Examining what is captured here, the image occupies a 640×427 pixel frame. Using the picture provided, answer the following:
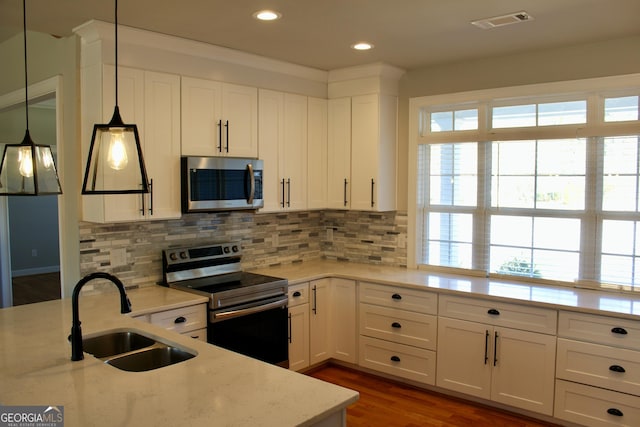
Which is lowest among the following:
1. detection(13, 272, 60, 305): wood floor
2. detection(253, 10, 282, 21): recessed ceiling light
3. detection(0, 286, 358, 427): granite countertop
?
detection(13, 272, 60, 305): wood floor

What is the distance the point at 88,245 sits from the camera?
333 centimetres

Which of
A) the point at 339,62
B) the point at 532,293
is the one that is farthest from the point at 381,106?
the point at 532,293

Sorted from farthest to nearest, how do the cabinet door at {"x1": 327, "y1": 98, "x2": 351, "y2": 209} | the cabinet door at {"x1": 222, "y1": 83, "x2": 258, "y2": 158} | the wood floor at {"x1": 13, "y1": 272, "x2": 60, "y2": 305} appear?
the wood floor at {"x1": 13, "y1": 272, "x2": 60, "y2": 305}, the cabinet door at {"x1": 327, "y1": 98, "x2": 351, "y2": 209}, the cabinet door at {"x1": 222, "y1": 83, "x2": 258, "y2": 158}

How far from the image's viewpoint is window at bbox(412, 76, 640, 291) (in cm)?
354

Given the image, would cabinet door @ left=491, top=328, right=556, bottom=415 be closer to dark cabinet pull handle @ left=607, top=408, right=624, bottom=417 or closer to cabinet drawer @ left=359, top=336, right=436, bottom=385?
dark cabinet pull handle @ left=607, top=408, right=624, bottom=417

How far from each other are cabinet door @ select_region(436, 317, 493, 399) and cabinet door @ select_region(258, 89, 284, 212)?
5.21ft

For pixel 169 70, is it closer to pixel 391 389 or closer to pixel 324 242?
pixel 324 242

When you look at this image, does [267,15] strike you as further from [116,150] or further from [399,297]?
[399,297]

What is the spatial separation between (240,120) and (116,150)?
2.02m

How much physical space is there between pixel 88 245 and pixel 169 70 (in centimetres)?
126

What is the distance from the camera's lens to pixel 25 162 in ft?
7.10

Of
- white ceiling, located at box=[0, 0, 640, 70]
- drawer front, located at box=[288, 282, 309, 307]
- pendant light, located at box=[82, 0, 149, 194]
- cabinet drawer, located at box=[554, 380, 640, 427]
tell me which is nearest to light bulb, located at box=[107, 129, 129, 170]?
pendant light, located at box=[82, 0, 149, 194]

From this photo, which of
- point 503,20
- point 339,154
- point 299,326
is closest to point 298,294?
point 299,326

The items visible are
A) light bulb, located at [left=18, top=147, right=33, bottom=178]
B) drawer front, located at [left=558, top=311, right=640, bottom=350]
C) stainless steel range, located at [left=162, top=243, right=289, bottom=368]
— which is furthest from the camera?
stainless steel range, located at [left=162, top=243, right=289, bottom=368]
